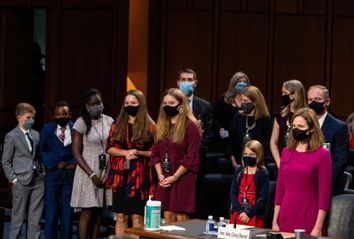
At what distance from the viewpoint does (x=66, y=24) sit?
12.1m

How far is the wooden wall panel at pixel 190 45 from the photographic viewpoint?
40.4 ft

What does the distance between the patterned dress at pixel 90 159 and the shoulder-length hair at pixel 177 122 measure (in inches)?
40.5

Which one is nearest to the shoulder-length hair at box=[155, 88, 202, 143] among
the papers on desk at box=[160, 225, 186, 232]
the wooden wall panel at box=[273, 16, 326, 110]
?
the papers on desk at box=[160, 225, 186, 232]

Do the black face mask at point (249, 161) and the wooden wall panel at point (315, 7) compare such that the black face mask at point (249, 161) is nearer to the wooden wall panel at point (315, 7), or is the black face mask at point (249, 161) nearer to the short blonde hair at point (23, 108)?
the short blonde hair at point (23, 108)

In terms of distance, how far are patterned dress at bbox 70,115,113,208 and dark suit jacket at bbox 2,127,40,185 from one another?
589 millimetres

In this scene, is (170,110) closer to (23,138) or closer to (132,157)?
(132,157)

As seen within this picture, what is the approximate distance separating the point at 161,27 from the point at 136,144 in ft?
14.5

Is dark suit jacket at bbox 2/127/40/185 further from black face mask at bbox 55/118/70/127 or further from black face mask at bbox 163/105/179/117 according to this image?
Answer: black face mask at bbox 163/105/179/117

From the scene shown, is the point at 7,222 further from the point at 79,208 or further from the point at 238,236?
the point at 238,236

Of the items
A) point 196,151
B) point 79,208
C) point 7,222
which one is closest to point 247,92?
point 196,151

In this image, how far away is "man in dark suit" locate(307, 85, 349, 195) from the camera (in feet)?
23.6

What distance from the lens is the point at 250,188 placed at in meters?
7.53

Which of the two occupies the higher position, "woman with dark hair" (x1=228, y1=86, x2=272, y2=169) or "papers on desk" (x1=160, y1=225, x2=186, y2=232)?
"woman with dark hair" (x1=228, y1=86, x2=272, y2=169)

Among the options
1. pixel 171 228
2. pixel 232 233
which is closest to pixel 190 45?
pixel 171 228
